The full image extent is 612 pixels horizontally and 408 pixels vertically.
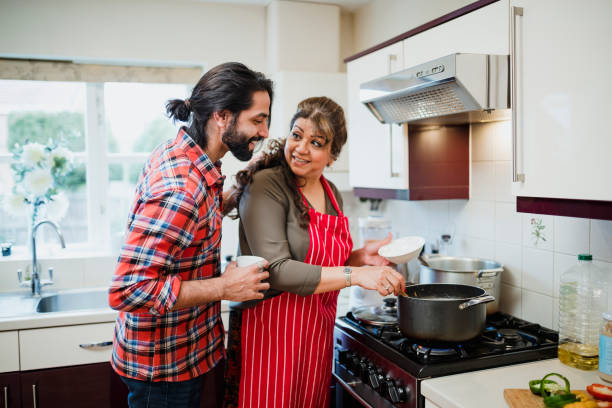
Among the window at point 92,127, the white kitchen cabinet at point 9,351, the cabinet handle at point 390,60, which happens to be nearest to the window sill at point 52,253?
the window at point 92,127

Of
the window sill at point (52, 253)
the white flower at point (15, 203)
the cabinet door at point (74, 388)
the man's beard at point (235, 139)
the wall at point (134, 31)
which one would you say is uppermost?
the wall at point (134, 31)

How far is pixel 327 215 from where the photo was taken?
1.72m

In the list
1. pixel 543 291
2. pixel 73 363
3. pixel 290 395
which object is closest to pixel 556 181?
pixel 543 291

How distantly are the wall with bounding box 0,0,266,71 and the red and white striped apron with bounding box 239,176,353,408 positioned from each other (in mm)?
1682

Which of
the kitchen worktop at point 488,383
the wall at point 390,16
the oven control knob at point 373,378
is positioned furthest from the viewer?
the wall at point 390,16

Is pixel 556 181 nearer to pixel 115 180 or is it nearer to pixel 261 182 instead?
pixel 261 182

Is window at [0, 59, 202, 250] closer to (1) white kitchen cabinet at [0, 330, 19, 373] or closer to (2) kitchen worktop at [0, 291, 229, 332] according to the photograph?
(2) kitchen worktop at [0, 291, 229, 332]

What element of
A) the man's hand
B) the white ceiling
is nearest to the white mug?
the man's hand

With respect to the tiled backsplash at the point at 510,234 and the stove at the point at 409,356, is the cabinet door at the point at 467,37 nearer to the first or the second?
the tiled backsplash at the point at 510,234

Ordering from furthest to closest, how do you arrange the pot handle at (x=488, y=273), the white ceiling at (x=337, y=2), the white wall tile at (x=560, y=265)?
the white ceiling at (x=337, y=2)
the pot handle at (x=488, y=273)
the white wall tile at (x=560, y=265)

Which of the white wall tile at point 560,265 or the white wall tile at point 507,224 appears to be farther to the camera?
the white wall tile at point 507,224

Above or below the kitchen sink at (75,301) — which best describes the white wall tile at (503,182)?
above

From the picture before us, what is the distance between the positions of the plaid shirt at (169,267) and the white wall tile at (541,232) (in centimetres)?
115

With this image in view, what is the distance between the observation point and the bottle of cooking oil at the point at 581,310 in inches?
59.1
